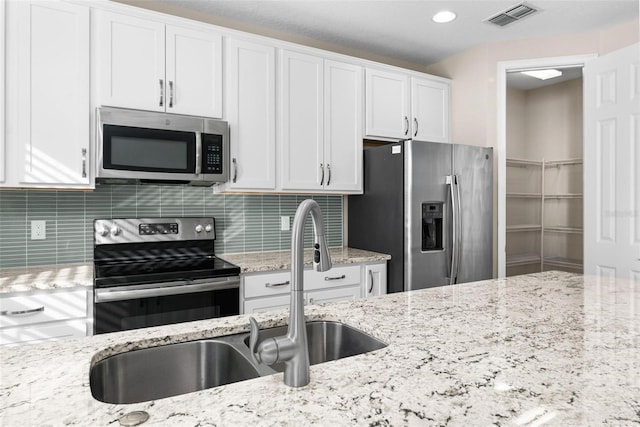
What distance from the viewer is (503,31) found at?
10.7 ft

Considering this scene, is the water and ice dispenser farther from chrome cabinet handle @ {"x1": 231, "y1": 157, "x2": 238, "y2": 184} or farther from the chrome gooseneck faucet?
the chrome gooseneck faucet

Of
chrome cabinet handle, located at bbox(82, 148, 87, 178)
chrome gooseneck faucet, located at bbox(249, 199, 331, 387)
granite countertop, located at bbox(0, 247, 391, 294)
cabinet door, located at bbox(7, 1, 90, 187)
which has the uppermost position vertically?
cabinet door, located at bbox(7, 1, 90, 187)

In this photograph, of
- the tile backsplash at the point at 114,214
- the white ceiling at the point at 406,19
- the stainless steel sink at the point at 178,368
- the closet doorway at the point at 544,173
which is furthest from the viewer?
the closet doorway at the point at 544,173

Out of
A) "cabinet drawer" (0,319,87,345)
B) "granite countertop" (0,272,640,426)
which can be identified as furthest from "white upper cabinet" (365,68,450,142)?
"cabinet drawer" (0,319,87,345)

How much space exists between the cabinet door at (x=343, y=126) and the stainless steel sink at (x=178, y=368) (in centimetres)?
199

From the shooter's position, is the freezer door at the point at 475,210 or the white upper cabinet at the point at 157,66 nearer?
the white upper cabinet at the point at 157,66

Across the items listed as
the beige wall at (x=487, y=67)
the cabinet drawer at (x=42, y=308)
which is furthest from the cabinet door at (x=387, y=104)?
the cabinet drawer at (x=42, y=308)

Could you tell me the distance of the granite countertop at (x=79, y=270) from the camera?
75.8 inches

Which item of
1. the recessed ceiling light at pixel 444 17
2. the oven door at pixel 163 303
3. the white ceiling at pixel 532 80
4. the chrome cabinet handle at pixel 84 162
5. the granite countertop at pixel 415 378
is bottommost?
the oven door at pixel 163 303

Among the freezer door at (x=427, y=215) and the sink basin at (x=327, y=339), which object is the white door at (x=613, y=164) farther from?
the sink basin at (x=327, y=339)

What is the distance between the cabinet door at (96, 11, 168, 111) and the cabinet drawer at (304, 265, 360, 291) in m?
1.42

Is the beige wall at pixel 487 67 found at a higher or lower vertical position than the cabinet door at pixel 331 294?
higher

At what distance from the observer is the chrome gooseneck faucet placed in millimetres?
768

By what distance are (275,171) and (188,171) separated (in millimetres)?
605
